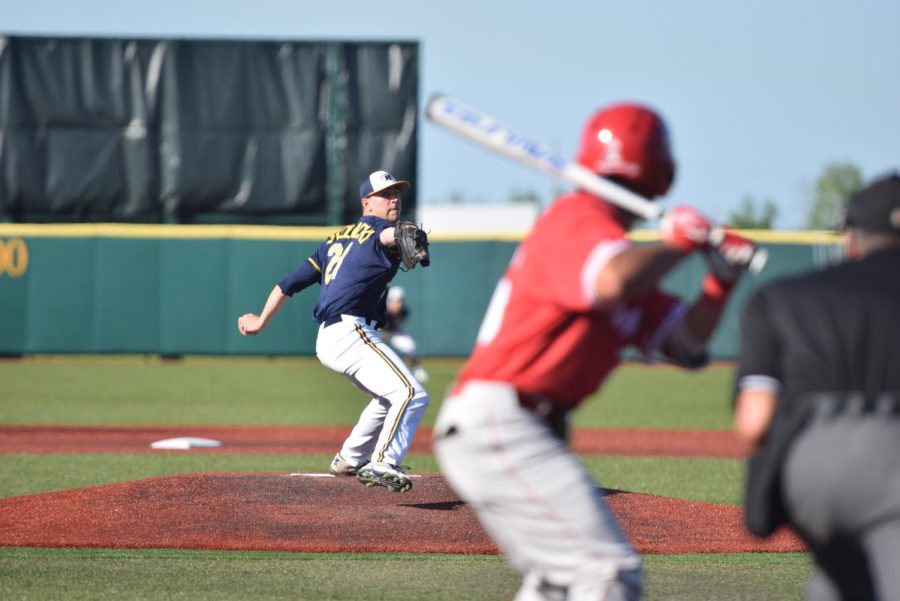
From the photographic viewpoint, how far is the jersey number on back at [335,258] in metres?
8.71

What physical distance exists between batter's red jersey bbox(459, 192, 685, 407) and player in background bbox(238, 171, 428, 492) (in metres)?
4.49

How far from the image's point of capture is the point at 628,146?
4035 millimetres

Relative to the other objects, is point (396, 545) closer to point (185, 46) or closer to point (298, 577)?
point (298, 577)

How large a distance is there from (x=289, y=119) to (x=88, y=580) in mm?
23960

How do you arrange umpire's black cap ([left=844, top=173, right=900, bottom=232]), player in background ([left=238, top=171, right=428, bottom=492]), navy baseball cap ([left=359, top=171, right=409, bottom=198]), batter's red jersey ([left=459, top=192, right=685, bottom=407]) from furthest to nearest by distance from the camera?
navy baseball cap ([left=359, top=171, right=409, bottom=198]), player in background ([left=238, top=171, right=428, bottom=492]), batter's red jersey ([left=459, top=192, right=685, bottom=407]), umpire's black cap ([left=844, top=173, right=900, bottom=232])

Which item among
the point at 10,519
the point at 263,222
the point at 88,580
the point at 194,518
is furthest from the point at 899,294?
the point at 263,222

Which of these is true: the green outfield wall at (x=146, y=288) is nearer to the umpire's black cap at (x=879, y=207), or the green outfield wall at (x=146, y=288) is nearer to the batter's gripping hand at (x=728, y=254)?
the batter's gripping hand at (x=728, y=254)

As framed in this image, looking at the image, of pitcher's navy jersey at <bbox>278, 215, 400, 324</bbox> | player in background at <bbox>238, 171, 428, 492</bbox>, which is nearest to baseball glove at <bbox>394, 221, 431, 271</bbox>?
player in background at <bbox>238, 171, 428, 492</bbox>

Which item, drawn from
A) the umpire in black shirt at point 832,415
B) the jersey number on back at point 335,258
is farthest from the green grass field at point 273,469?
the umpire in black shirt at point 832,415

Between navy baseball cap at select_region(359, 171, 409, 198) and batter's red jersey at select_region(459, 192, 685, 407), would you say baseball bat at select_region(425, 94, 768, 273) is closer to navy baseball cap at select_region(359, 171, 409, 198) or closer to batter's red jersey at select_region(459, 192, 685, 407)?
batter's red jersey at select_region(459, 192, 685, 407)

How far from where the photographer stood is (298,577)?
655 cm

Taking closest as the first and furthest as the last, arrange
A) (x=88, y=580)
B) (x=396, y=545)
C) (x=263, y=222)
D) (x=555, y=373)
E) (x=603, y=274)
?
(x=603, y=274) → (x=555, y=373) → (x=88, y=580) → (x=396, y=545) → (x=263, y=222)

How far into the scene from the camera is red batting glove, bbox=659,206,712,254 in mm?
3736

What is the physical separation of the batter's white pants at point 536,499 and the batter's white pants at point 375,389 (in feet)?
14.8
